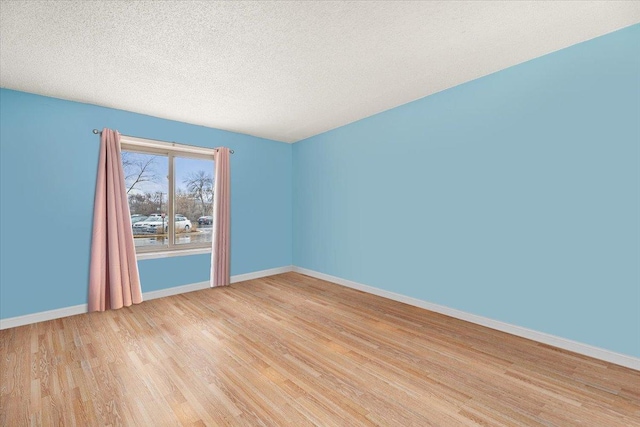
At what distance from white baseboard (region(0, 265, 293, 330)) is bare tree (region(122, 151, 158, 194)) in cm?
150

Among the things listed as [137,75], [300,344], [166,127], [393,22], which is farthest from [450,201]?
[166,127]

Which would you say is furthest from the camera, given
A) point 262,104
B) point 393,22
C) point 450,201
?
point 262,104

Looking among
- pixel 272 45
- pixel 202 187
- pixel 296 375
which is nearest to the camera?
pixel 296 375

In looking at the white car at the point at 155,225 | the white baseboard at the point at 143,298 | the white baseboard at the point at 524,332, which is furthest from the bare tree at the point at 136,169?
the white baseboard at the point at 524,332

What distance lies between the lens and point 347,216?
431 centimetres

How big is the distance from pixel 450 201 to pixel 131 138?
13.6ft

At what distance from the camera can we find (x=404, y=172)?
11.7 ft

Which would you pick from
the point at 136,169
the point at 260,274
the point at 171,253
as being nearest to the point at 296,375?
the point at 171,253

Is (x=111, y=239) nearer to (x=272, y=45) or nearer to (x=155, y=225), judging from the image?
(x=155, y=225)

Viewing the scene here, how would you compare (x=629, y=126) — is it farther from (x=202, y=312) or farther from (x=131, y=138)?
(x=131, y=138)

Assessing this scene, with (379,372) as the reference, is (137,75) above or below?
above

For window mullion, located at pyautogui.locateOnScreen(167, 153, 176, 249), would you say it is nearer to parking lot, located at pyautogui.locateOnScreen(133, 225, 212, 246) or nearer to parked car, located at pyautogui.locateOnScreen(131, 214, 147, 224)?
parking lot, located at pyautogui.locateOnScreen(133, 225, 212, 246)

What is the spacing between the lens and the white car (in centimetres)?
383

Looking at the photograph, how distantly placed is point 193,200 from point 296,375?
3.33 metres
